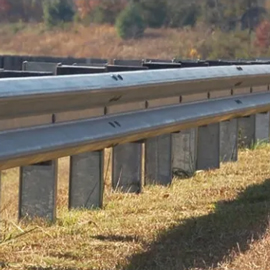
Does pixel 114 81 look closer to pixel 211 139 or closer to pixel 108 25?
pixel 211 139

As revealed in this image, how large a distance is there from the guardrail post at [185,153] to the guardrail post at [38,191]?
121 inches

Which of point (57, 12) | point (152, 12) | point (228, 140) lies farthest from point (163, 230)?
point (57, 12)

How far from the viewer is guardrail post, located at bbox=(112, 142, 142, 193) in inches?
332

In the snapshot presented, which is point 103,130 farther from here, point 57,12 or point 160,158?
A: point 57,12

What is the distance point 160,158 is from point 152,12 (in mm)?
61915

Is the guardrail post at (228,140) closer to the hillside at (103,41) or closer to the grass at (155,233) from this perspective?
the grass at (155,233)

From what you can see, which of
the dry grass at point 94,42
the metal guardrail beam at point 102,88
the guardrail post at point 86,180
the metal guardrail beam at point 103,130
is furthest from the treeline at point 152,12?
the guardrail post at point 86,180

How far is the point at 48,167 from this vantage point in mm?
6926

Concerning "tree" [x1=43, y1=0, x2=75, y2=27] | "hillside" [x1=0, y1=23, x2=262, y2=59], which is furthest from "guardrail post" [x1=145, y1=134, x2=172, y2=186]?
"tree" [x1=43, y1=0, x2=75, y2=27]

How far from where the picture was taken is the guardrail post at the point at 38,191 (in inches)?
272

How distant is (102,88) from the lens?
6.55 m

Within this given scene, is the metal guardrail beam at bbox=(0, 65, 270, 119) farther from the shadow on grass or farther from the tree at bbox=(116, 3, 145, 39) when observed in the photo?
the tree at bbox=(116, 3, 145, 39)

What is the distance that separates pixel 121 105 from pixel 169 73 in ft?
2.47

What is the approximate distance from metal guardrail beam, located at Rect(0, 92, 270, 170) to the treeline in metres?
52.8
